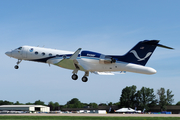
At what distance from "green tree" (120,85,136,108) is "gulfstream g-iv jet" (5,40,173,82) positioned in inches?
3167

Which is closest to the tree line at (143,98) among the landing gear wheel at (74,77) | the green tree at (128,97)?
the green tree at (128,97)

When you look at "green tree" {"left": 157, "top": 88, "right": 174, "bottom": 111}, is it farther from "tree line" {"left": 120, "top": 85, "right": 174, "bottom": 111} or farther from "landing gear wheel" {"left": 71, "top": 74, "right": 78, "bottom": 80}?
"landing gear wheel" {"left": 71, "top": 74, "right": 78, "bottom": 80}

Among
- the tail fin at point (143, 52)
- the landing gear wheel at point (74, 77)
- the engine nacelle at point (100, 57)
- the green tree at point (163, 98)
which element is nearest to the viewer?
the tail fin at point (143, 52)

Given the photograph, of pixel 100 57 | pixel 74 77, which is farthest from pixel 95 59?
pixel 74 77

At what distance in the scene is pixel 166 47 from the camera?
2792 centimetres

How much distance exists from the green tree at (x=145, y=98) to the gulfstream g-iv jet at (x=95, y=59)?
7993 centimetres

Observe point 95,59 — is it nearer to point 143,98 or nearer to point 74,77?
point 74,77

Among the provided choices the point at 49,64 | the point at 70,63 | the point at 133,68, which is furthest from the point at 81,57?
the point at 133,68

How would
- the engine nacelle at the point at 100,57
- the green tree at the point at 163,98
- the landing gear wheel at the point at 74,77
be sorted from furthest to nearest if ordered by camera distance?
the green tree at the point at 163,98
the landing gear wheel at the point at 74,77
the engine nacelle at the point at 100,57

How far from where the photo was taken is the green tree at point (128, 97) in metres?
109

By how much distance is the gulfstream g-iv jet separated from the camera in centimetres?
2862

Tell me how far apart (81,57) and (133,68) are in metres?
6.45

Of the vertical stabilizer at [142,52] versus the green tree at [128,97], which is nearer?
the vertical stabilizer at [142,52]

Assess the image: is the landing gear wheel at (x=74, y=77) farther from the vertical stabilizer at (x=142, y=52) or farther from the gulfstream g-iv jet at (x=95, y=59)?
the vertical stabilizer at (x=142, y=52)
